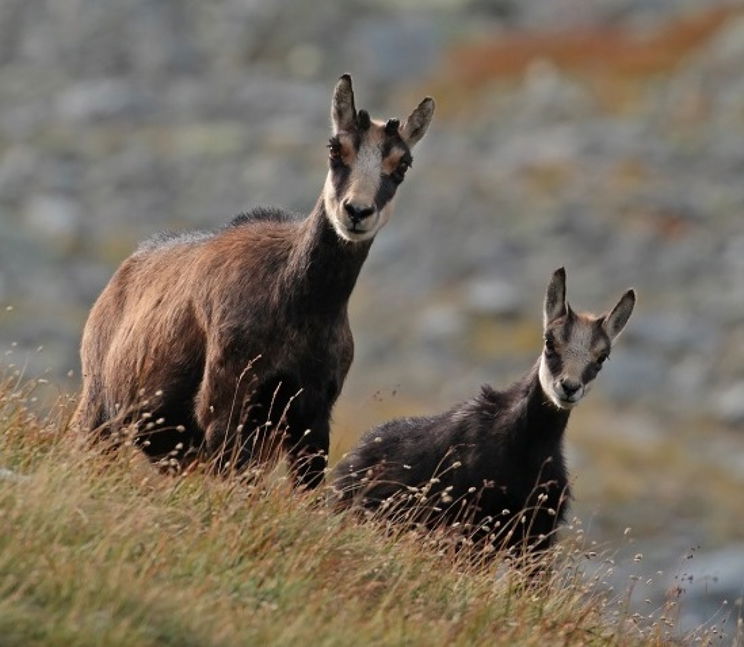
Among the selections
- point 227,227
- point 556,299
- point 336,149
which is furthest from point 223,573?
point 556,299

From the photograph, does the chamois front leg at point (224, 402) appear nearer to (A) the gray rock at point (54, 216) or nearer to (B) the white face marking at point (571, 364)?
(B) the white face marking at point (571, 364)

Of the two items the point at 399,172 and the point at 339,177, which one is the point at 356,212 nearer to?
the point at 339,177

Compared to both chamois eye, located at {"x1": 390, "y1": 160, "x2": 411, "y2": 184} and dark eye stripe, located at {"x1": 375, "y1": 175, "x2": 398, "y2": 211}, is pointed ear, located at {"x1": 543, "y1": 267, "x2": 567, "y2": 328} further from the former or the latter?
dark eye stripe, located at {"x1": 375, "y1": 175, "x2": 398, "y2": 211}

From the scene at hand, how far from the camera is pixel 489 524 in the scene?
1433 cm

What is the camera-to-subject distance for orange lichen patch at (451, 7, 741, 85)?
69.1 metres

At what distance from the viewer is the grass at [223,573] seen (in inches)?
328

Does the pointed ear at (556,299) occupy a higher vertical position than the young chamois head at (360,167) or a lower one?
lower

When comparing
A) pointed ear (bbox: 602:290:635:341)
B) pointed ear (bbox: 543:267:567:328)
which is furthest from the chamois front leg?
pointed ear (bbox: 602:290:635:341)

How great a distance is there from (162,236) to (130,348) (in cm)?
170

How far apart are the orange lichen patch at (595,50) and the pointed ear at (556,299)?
2117 inches

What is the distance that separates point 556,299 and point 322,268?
11.7 ft

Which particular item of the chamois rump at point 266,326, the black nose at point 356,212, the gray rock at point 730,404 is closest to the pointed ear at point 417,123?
the chamois rump at point 266,326

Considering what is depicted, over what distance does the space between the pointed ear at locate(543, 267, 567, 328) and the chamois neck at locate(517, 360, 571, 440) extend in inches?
30.2

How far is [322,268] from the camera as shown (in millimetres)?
12938
